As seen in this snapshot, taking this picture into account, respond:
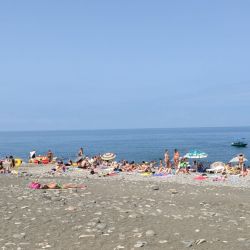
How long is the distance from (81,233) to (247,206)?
8.64 m

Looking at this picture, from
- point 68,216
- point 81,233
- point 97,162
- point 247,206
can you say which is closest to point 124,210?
point 68,216

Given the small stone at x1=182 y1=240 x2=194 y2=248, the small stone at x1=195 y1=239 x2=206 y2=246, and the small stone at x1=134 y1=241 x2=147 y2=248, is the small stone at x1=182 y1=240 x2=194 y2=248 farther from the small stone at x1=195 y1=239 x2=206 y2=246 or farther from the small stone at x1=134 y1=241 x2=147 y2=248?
the small stone at x1=134 y1=241 x2=147 y2=248

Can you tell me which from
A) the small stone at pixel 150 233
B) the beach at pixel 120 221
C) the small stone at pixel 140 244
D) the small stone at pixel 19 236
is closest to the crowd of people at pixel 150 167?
the beach at pixel 120 221

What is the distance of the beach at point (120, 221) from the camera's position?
434 inches

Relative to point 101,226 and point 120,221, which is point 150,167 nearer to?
point 120,221

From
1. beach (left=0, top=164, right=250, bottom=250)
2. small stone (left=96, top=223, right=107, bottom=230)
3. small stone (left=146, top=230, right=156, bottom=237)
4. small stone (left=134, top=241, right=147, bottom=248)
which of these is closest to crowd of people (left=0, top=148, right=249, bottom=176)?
beach (left=0, top=164, right=250, bottom=250)

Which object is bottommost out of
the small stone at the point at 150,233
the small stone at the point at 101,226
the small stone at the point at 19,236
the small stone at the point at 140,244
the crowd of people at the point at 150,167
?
the crowd of people at the point at 150,167

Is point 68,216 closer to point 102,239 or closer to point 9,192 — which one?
point 102,239

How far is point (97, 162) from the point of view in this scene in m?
60.2

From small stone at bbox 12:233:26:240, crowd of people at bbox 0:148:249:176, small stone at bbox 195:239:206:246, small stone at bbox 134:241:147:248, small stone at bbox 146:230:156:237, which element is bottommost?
crowd of people at bbox 0:148:249:176

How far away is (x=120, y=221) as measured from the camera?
524 inches

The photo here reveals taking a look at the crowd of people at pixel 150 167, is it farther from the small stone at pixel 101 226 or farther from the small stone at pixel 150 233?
the small stone at pixel 150 233

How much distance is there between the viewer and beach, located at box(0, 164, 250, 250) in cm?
1102

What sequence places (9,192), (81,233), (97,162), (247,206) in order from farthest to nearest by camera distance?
1. (97,162)
2. (9,192)
3. (247,206)
4. (81,233)
